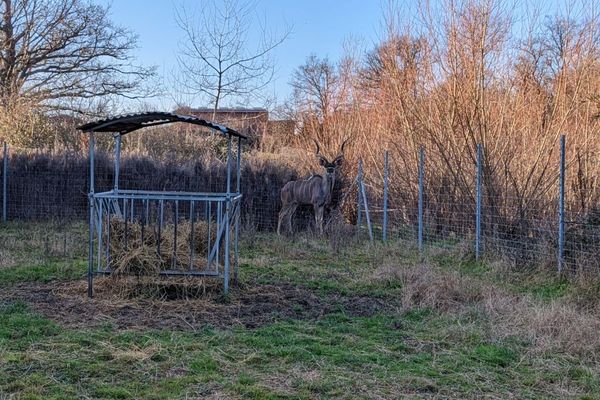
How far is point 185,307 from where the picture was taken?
6633 millimetres

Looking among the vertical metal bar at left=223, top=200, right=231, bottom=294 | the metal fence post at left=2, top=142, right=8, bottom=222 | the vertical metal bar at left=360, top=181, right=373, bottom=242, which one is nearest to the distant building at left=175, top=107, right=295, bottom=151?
the vertical metal bar at left=360, top=181, right=373, bottom=242

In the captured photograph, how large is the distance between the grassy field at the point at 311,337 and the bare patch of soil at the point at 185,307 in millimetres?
20

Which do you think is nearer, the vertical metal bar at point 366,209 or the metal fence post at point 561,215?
the metal fence post at point 561,215

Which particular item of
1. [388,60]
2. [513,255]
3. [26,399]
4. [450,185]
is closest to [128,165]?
[388,60]

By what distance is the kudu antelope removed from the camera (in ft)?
46.1

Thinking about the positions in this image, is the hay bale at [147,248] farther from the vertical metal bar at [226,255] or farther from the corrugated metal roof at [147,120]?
the corrugated metal roof at [147,120]

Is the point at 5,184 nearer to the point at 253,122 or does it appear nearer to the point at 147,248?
the point at 253,122

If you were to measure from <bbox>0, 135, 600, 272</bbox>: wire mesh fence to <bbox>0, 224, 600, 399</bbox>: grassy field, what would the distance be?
33.5 inches

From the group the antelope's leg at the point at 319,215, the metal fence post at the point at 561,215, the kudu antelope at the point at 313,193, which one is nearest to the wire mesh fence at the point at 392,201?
the metal fence post at the point at 561,215

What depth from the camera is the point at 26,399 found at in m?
3.88

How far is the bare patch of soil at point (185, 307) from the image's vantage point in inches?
237

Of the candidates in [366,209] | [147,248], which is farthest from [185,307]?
[366,209]

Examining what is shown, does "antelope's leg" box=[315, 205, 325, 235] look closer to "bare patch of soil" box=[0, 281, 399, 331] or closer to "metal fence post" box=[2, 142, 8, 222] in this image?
"bare patch of soil" box=[0, 281, 399, 331]

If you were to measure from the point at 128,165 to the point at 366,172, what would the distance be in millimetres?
6272
